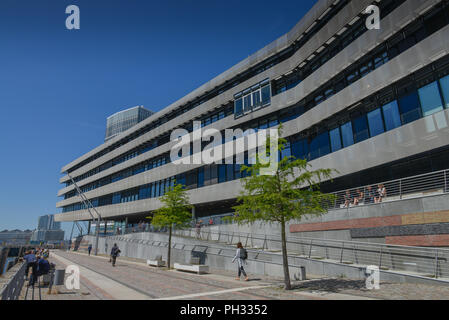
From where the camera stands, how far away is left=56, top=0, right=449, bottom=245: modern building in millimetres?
15781

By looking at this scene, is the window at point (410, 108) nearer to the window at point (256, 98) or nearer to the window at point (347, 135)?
the window at point (347, 135)

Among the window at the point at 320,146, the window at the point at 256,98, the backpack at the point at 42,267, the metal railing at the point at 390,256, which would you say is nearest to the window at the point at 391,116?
the window at the point at 320,146

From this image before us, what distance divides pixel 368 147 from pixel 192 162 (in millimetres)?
20305

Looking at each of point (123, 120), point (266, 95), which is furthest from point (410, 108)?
point (123, 120)

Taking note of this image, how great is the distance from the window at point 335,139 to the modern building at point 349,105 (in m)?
0.09

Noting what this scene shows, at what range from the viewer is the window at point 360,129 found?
20602mm

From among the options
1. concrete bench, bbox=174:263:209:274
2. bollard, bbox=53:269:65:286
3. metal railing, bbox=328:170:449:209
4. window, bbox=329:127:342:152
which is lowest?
concrete bench, bbox=174:263:209:274

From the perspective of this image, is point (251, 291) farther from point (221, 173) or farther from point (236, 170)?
point (221, 173)

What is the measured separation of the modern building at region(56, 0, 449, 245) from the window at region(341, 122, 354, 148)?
0.08m

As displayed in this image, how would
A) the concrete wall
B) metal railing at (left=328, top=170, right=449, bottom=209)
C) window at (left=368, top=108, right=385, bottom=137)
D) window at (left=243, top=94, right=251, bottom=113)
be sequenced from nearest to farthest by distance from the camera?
the concrete wall → metal railing at (left=328, top=170, right=449, bottom=209) → window at (left=368, top=108, right=385, bottom=137) → window at (left=243, top=94, right=251, bottom=113)

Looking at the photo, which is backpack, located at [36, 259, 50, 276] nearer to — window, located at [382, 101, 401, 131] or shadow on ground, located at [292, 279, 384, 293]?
shadow on ground, located at [292, 279, 384, 293]

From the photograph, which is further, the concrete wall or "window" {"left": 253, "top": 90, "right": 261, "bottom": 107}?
"window" {"left": 253, "top": 90, "right": 261, "bottom": 107}

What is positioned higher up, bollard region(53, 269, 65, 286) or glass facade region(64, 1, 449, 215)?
glass facade region(64, 1, 449, 215)

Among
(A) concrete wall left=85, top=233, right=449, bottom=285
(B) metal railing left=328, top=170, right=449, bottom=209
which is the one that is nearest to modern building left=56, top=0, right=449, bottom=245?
(B) metal railing left=328, top=170, right=449, bottom=209
